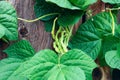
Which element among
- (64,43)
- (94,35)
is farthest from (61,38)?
(94,35)

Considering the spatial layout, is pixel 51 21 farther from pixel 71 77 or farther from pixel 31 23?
pixel 71 77

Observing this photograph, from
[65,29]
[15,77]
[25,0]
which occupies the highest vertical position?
[25,0]

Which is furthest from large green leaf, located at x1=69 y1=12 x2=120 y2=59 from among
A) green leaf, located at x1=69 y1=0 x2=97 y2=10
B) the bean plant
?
Answer: green leaf, located at x1=69 y1=0 x2=97 y2=10

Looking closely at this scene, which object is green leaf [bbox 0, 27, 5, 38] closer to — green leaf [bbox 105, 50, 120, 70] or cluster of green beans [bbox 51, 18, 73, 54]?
cluster of green beans [bbox 51, 18, 73, 54]

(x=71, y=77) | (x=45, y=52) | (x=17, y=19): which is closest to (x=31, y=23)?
(x=17, y=19)

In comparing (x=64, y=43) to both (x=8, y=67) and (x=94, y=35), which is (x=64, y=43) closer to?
(x=94, y=35)

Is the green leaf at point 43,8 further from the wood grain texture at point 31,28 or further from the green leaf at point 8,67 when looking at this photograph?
the green leaf at point 8,67
